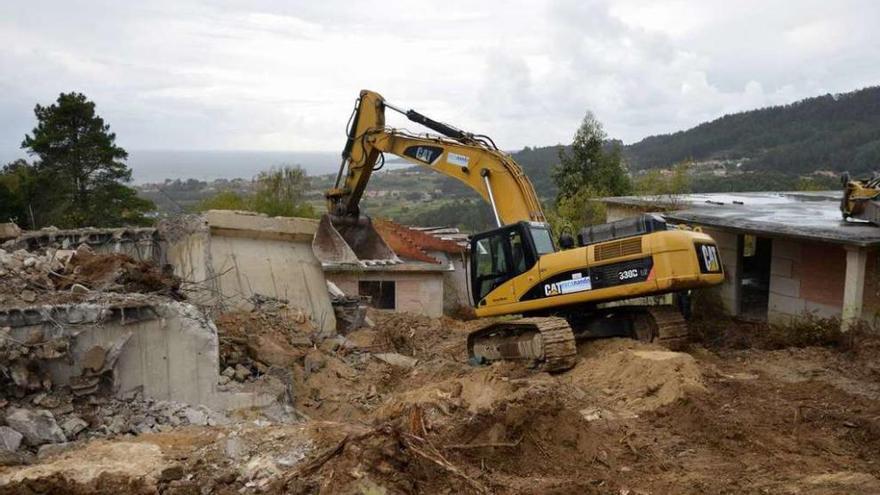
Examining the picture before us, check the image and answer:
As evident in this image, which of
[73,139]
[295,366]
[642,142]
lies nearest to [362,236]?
[295,366]

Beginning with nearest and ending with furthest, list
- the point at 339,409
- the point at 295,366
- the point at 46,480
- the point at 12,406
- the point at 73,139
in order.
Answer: the point at 46,480, the point at 12,406, the point at 339,409, the point at 295,366, the point at 73,139

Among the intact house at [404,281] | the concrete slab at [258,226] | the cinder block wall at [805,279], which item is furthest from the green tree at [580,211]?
the concrete slab at [258,226]

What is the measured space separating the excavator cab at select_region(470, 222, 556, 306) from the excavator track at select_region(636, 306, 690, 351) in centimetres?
168

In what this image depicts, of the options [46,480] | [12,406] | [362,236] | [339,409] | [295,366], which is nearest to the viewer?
[46,480]

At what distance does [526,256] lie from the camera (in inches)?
454

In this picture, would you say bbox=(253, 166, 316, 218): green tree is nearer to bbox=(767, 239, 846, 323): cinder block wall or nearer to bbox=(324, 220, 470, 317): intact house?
bbox=(324, 220, 470, 317): intact house

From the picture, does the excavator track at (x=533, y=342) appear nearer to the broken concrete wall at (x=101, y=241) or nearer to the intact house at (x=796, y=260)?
the intact house at (x=796, y=260)

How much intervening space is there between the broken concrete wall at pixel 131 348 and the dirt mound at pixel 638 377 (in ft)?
12.8

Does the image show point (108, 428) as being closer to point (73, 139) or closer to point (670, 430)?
point (670, 430)

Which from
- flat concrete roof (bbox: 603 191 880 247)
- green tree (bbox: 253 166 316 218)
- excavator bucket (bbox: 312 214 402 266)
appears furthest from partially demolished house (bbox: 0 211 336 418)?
green tree (bbox: 253 166 316 218)

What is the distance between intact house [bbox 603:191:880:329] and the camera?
11.9 metres

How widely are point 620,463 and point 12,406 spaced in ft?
18.5

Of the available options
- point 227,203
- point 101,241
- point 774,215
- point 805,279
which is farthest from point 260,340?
point 227,203

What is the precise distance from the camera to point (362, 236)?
1429 centimetres
